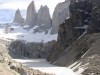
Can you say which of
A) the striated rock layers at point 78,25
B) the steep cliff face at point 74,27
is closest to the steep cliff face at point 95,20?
the striated rock layers at point 78,25

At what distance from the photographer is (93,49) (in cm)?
11275

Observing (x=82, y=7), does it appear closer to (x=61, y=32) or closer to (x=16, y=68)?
(x=61, y=32)

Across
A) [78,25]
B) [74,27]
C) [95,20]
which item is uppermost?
[95,20]

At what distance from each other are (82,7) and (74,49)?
43.6 metres

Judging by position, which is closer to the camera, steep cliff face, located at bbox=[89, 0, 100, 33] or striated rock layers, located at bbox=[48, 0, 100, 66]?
steep cliff face, located at bbox=[89, 0, 100, 33]

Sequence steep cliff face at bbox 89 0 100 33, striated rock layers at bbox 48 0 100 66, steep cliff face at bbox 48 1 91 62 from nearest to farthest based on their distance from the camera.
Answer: steep cliff face at bbox 89 0 100 33 < striated rock layers at bbox 48 0 100 66 < steep cliff face at bbox 48 1 91 62

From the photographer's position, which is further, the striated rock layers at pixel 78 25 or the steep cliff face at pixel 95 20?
the striated rock layers at pixel 78 25

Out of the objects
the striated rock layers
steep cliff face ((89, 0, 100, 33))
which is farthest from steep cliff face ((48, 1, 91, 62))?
steep cliff face ((89, 0, 100, 33))

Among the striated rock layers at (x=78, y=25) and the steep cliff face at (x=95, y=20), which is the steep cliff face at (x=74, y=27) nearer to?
the striated rock layers at (x=78, y=25)

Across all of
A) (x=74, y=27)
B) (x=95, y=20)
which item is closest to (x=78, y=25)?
(x=74, y=27)

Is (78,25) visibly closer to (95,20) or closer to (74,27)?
Result: (74,27)

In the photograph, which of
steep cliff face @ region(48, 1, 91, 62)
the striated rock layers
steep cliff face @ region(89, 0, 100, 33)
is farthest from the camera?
steep cliff face @ region(48, 1, 91, 62)

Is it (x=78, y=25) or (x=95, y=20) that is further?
(x=78, y=25)

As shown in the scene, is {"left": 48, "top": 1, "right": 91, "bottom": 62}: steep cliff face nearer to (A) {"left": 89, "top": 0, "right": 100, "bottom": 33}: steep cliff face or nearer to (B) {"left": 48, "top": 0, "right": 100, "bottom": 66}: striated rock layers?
(B) {"left": 48, "top": 0, "right": 100, "bottom": 66}: striated rock layers
